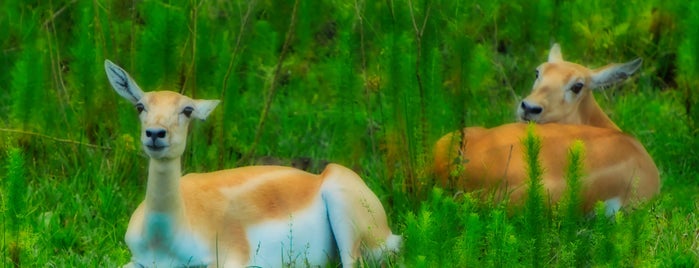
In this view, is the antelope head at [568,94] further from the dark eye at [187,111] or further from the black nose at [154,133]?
the black nose at [154,133]

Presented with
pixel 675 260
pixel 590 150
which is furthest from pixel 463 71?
pixel 675 260

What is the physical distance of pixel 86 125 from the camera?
7.07 metres

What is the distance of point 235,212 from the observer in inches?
220

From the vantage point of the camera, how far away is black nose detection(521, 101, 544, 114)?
23.8 feet

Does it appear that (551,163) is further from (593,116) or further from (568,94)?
(593,116)

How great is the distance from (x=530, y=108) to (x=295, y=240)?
2.04 metres

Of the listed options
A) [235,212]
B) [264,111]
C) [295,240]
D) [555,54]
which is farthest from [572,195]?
[555,54]

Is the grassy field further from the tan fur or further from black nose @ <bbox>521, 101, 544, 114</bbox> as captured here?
black nose @ <bbox>521, 101, 544, 114</bbox>

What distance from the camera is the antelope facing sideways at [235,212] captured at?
5.25 meters

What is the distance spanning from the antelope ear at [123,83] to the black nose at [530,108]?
8.11 feet

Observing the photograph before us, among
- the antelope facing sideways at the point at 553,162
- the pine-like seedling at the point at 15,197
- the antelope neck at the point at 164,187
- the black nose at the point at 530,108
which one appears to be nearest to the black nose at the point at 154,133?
the antelope neck at the point at 164,187

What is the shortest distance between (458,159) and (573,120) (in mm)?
1189

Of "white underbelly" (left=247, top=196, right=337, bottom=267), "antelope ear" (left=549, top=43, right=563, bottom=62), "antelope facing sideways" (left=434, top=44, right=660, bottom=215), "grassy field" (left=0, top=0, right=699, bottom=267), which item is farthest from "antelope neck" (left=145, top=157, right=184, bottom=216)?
"antelope ear" (left=549, top=43, right=563, bottom=62)

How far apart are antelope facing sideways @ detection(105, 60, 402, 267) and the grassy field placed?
0.78 feet
